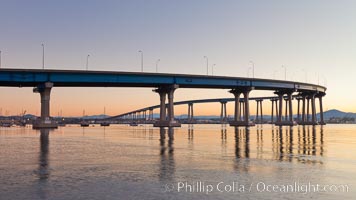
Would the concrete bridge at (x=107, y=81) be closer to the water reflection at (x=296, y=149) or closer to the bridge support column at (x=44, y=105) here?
the bridge support column at (x=44, y=105)

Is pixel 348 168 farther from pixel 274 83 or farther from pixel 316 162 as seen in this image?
pixel 274 83

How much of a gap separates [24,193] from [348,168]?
59.4 ft

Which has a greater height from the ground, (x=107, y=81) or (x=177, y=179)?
(x=107, y=81)

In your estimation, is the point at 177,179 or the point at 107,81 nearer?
the point at 177,179

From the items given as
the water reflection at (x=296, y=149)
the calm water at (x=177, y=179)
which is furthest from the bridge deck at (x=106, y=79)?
the calm water at (x=177, y=179)

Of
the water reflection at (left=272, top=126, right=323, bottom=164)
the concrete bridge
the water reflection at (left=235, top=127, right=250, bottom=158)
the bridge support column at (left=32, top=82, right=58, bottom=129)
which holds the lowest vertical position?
the water reflection at (left=272, top=126, right=323, bottom=164)

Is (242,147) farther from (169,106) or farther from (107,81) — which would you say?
(169,106)

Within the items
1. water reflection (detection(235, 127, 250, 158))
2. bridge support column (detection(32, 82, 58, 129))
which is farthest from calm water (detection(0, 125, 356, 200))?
bridge support column (detection(32, 82, 58, 129))

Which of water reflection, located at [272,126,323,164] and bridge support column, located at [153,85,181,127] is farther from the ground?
bridge support column, located at [153,85,181,127]

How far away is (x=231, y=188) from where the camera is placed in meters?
16.4

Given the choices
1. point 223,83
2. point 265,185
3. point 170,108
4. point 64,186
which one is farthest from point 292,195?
point 223,83

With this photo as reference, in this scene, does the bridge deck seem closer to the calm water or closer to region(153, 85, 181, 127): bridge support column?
region(153, 85, 181, 127): bridge support column

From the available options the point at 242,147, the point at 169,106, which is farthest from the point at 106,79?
the point at 242,147

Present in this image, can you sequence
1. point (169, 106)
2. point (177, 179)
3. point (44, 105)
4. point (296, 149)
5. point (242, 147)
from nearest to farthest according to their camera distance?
point (177, 179)
point (296, 149)
point (242, 147)
point (44, 105)
point (169, 106)
